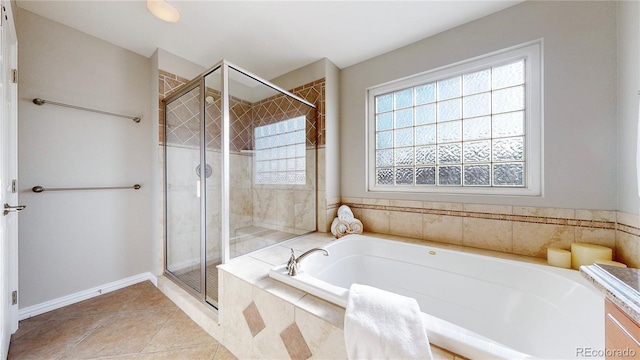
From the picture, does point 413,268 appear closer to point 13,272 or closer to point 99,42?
point 13,272

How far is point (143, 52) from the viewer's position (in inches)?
83.7

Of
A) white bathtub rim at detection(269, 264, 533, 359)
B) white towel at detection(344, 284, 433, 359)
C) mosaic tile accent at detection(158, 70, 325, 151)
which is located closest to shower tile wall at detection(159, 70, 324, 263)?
mosaic tile accent at detection(158, 70, 325, 151)

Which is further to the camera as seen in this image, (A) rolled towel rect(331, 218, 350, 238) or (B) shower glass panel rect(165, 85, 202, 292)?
(A) rolled towel rect(331, 218, 350, 238)

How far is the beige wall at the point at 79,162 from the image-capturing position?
1.60 metres

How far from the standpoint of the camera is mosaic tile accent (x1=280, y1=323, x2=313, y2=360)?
37.8 inches

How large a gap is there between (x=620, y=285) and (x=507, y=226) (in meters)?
1.26

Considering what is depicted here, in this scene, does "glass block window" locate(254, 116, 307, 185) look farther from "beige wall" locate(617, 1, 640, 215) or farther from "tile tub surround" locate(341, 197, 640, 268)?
"beige wall" locate(617, 1, 640, 215)

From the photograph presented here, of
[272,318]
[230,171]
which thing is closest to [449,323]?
[272,318]

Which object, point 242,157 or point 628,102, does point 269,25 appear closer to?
point 242,157

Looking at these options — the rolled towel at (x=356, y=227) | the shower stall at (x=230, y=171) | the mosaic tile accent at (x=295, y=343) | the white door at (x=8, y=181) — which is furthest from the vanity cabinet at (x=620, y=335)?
the white door at (x=8, y=181)

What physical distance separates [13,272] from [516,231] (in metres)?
3.46

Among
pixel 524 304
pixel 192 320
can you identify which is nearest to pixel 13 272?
pixel 192 320

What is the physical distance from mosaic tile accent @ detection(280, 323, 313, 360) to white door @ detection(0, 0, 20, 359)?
1.44 m

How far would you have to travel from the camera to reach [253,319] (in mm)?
1182
